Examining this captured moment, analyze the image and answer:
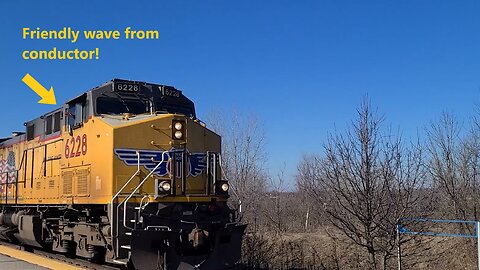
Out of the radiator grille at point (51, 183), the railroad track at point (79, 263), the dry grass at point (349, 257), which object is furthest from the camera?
the dry grass at point (349, 257)

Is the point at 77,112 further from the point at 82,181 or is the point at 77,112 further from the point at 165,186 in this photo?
the point at 165,186

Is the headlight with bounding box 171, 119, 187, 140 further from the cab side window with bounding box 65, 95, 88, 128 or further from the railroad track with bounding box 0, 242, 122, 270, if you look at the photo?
the railroad track with bounding box 0, 242, 122, 270

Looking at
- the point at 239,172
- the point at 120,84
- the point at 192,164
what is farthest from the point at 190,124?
the point at 239,172

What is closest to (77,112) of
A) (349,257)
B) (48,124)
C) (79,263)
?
(48,124)

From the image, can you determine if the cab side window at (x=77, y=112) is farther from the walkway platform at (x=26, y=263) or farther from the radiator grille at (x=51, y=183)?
the walkway platform at (x=26, y=263)

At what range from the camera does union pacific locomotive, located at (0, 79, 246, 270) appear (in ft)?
25.7

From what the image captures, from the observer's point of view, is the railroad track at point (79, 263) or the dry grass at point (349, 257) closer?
the railroad track at point (79, 263)

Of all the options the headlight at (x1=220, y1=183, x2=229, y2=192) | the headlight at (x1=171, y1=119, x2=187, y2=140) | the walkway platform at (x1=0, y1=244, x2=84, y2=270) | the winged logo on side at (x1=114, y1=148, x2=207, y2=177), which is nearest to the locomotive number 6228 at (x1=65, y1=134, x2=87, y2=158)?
the winged logo on side at (x1=114, y1=148, x2=207, y2=177)

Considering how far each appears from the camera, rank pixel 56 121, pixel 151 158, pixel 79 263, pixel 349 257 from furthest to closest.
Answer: pixel 349 257, pixel 56 121, pixel 79 263, pixel 151 158

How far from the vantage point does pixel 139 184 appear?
8297 millimetres

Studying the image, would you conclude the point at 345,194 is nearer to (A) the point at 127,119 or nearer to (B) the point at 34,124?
(A) the point at 127,119

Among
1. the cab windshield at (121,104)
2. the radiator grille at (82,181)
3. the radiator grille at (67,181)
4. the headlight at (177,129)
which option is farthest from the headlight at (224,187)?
the radiator grille at (67,181)

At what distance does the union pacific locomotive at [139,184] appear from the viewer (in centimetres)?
783

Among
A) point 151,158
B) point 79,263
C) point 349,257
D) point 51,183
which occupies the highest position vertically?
point 151,158
